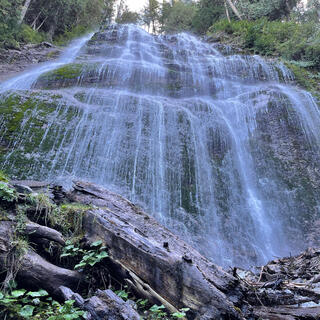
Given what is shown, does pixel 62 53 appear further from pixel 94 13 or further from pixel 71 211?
pixel 71 211

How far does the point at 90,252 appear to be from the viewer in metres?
3.16

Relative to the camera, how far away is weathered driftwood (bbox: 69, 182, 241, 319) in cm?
239

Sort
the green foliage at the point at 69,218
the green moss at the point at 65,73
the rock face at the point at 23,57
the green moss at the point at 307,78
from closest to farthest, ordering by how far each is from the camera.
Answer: the green foliage at the point at 69,218
the green moss at the point at 65,73
the green moss at the point at 307,78
the rock face at the point at 23,57

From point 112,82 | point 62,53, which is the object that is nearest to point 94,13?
point 62,53

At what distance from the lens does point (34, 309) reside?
2396 mm

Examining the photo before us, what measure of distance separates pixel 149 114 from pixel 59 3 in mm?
16347

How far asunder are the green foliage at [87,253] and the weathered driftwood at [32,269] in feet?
0.47

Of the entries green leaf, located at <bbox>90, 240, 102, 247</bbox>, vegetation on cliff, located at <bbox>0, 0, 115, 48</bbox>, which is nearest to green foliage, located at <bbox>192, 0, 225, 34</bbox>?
vegetation on cliff, located at <bbox>0, 0, 115, 48</bbox>

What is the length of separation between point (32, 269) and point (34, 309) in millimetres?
439

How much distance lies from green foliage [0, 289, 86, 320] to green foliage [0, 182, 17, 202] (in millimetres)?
1132

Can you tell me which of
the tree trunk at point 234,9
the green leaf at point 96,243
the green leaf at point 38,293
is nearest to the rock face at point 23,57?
the green leaf at point 96,243

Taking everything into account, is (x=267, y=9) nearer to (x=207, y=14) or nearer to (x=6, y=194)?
(x=207, y=14)

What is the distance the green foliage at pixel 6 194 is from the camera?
324 centimetres

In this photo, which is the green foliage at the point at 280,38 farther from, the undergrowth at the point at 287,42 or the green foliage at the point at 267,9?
the green foliage at the point at 267,9
